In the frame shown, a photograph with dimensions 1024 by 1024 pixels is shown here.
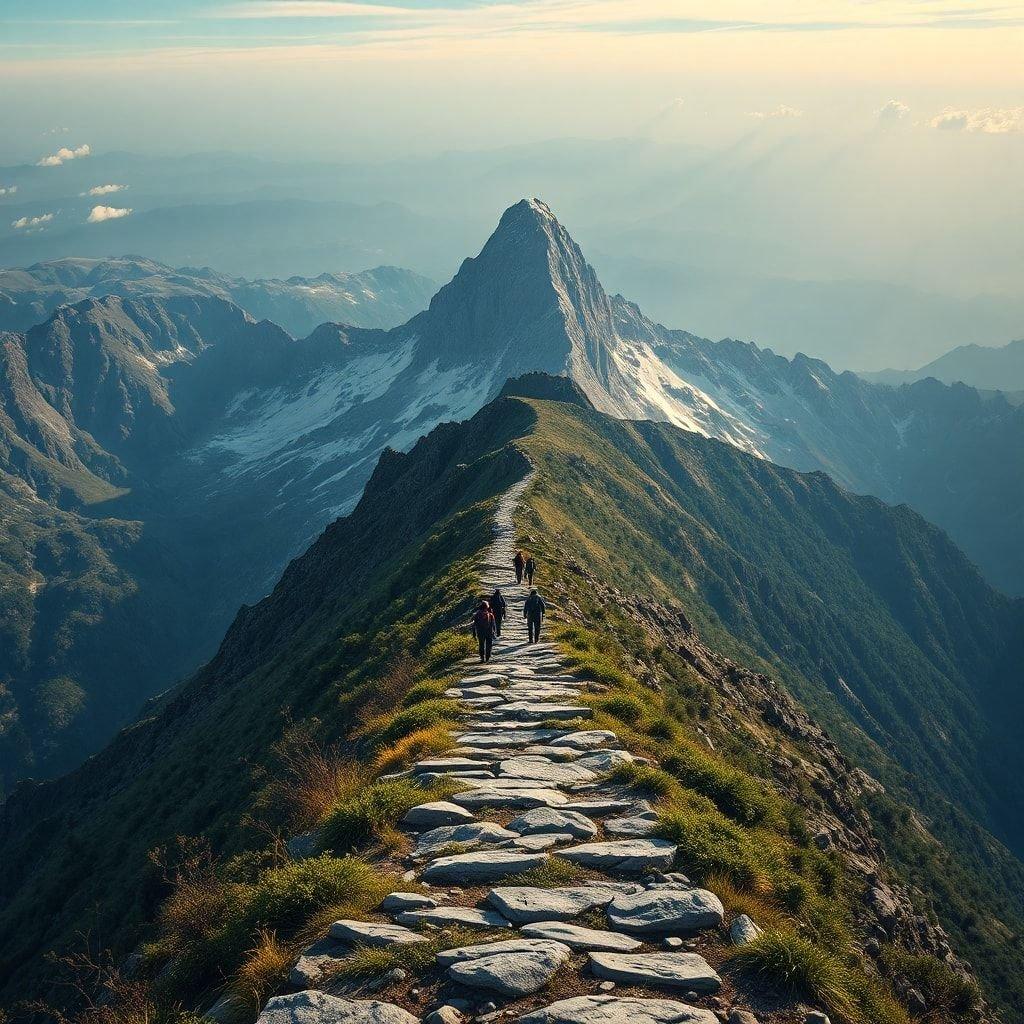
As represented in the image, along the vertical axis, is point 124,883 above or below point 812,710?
above

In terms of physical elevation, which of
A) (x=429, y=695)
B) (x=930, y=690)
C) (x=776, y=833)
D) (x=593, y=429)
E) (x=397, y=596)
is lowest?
(x=930, y=690)

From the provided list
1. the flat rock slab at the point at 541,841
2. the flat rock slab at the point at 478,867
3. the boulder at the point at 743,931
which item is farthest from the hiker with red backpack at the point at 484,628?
the boulder at the point at 743,931

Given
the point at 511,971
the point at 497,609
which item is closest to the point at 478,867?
the point at 511,971

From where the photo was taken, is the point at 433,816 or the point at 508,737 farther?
the point at 508,737

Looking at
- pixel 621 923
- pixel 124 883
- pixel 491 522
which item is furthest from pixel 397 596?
pixel 621 923

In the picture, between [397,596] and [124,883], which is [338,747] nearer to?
[124,883]

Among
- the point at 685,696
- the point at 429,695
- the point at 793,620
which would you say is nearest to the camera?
the point at 429,695

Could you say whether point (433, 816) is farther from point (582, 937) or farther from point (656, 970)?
point (656, 970)
